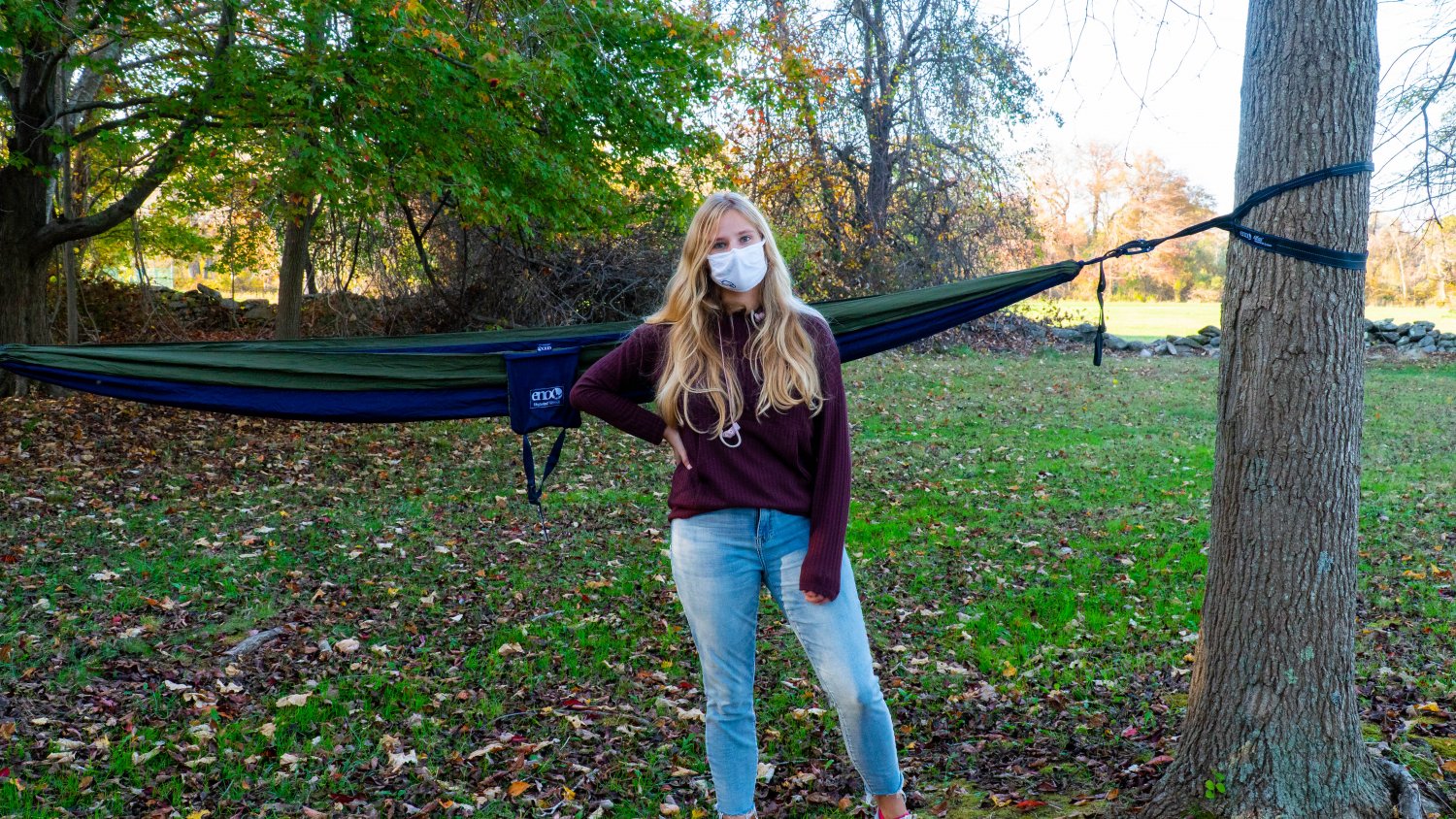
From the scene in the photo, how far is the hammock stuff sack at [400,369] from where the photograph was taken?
317 centimetres

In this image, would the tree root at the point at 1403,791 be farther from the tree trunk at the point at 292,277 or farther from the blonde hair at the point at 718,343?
the tree trunk at the point at 292,277

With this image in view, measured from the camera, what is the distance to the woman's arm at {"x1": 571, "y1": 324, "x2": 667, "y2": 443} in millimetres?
2303

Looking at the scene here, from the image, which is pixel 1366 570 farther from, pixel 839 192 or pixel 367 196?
pixel 839 192

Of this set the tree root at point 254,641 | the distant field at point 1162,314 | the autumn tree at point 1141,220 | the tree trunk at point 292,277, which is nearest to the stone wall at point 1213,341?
the distant field at point 1162,314

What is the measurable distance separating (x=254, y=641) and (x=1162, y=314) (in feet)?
86.7

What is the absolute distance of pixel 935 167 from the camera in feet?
52.2

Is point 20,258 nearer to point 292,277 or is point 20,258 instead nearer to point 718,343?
point 292,277

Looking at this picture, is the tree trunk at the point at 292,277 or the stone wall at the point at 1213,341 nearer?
the tree trunk at the point at 292,277

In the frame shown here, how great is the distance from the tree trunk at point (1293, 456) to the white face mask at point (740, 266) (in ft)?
3.95

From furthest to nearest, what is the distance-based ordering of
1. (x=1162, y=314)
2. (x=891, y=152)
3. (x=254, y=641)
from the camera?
1. (x=1162, y=314)
2. (x=891, y=152)
3. (x=254, y=641)

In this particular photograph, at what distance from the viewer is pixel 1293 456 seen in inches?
91.1

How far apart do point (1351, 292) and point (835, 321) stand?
1.48 metres

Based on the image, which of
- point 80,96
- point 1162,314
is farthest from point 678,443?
point 1162,314

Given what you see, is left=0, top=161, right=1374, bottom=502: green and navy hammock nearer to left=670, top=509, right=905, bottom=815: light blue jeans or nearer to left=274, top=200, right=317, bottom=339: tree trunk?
left=670, top=509, right=905, bottom=815: light blue jeans
